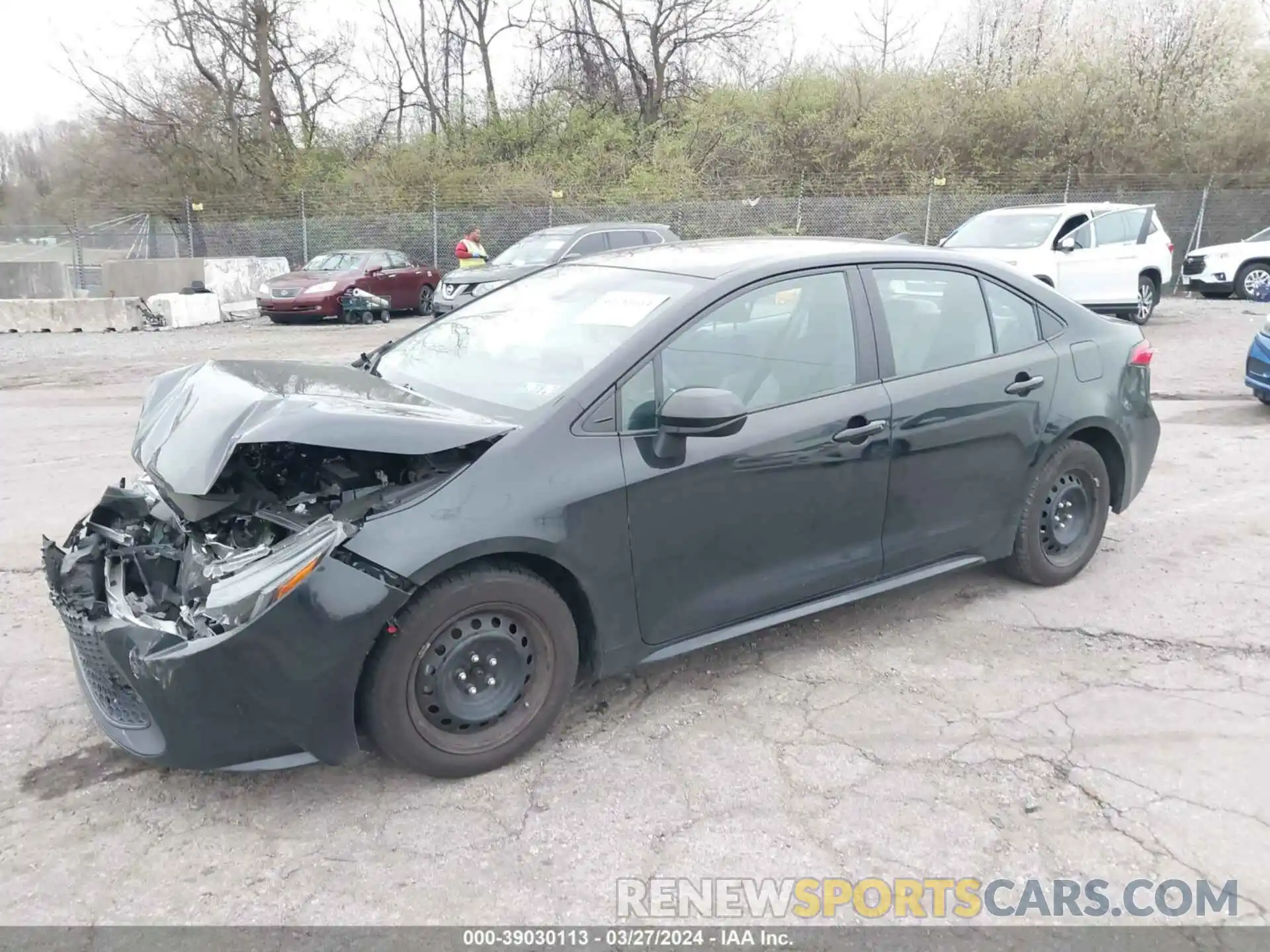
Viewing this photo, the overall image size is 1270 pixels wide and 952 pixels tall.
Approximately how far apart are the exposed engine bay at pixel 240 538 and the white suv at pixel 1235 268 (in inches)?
751

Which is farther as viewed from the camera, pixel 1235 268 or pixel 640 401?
pixel 1235 268

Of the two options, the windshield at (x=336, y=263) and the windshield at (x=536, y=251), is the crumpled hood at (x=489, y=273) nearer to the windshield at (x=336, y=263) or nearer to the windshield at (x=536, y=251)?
the windshield at (x=536, y=251)

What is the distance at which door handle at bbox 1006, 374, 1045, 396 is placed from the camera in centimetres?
404

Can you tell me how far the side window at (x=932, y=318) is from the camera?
3.81 m

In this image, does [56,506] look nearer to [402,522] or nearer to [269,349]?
[402,522]

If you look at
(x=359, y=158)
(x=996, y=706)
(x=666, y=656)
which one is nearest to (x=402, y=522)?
(x=666, y=656)

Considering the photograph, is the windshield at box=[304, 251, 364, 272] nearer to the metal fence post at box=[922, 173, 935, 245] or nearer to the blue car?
the metal fence post at box=[922, 173, 935, 245]

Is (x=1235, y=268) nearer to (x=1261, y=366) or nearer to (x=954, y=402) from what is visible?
(x=1261, y=366)

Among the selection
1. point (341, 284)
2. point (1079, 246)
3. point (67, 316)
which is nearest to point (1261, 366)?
point (1079, 246)

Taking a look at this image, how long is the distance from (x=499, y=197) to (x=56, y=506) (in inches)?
738

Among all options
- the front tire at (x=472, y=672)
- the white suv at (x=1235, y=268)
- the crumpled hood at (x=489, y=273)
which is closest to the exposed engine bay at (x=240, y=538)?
the front tire at (x=472, y=672)

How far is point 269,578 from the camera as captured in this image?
8.62 ft

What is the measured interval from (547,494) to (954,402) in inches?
73.7

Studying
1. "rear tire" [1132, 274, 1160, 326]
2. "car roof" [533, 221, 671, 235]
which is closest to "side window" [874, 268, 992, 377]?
"rear tire" [1132, 274, 1160, 326]
